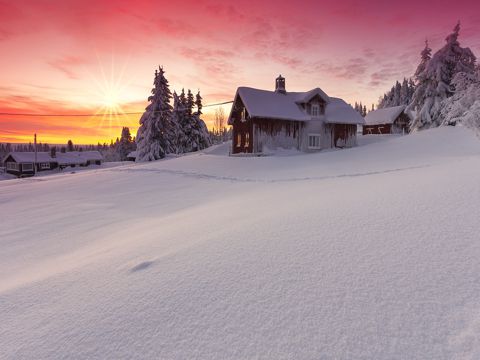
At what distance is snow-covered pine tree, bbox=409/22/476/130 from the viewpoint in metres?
27.5

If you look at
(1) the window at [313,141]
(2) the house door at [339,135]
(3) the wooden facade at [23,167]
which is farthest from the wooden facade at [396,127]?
(3) the wooden facade at [23,167]

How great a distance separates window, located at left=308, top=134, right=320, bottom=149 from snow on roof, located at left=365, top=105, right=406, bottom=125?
2712 cm

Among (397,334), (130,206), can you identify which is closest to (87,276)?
(397,334)

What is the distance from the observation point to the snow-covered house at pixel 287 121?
84.7 ft

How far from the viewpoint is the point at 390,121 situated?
48469 mm

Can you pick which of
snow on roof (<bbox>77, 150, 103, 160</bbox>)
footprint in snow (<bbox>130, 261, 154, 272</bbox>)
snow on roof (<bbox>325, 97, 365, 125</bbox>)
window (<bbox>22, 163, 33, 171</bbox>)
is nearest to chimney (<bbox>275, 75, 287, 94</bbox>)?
snow on roof (<bbox>325, 97, 365, 125</bbox>)

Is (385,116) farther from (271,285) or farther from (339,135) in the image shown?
(271,285)

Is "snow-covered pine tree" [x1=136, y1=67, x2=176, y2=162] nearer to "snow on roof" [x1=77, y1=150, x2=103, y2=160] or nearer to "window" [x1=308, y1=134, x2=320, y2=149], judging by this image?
"window" [x1=308, y1=134, x2=320, y2=149]

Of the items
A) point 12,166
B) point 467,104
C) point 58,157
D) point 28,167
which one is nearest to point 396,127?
point 467,104

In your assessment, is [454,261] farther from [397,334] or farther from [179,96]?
[179,96]

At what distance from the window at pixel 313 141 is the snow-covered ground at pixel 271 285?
22.6 meters

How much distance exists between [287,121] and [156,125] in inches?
802

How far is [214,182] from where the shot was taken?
1363 cm

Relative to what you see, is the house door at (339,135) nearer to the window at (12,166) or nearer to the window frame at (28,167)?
the window frame at (28,167)
